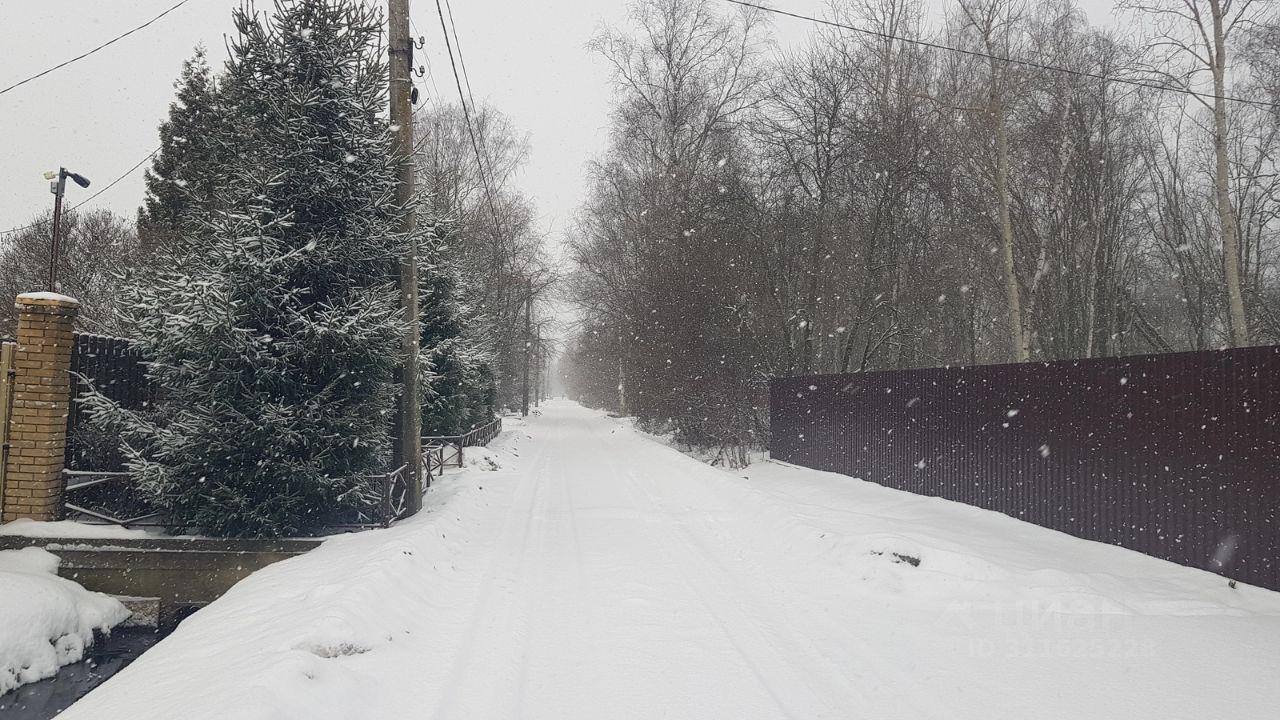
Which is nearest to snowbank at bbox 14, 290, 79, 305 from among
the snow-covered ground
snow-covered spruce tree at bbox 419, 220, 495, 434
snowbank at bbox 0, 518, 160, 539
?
snowbank at bbox 0, 518, 160, 539

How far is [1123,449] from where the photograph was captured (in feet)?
22.4

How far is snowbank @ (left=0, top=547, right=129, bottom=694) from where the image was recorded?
512 centimetres

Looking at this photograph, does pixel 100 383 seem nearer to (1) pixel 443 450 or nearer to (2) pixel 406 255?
(2) pixel 406 255

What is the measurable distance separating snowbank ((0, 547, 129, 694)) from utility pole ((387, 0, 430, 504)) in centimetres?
343

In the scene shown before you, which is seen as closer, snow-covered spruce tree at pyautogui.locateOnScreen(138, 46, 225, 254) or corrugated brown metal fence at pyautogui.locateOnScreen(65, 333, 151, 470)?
corrugated brown metal fence at pyautogui.locateOnScreen(65, 333, 151, 470)

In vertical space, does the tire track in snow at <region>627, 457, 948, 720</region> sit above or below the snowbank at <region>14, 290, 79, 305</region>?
below

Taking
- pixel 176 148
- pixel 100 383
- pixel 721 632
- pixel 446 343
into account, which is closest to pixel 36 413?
pixel 100 383

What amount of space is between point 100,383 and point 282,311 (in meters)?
2.41

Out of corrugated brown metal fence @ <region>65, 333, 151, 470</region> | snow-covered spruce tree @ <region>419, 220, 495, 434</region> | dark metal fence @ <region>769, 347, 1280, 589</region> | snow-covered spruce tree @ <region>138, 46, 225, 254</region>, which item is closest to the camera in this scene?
dark metal fence @ <region>769, 347, 1280, 589</region>

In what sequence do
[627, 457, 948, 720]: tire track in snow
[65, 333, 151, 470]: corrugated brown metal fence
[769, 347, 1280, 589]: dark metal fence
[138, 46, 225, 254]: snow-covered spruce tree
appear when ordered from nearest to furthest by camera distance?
[627, 457, 948, 720]: tire track in snow
[769, 347, 1280, 589]: dark metal fence
[65, 333, 151, 470]: corrugated brown metal fence
[138, 46, 225, 254]: snow-covered spruce tree

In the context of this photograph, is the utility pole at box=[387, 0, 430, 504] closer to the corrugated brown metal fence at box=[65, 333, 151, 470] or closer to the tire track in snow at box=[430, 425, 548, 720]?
the tire track in snow at box=[430, 425, 548, 720]

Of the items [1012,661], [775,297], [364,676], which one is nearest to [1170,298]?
[775,297]

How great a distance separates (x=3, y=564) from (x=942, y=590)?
887 cm

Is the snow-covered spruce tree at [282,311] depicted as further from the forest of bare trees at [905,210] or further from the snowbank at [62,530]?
the forest of bare trees at [905,210]
